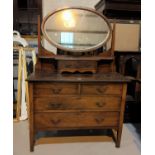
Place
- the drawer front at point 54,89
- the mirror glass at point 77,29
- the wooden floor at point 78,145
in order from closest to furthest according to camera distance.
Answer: the drawer front at point 54,89 → the wooden floor at point 78,145 → the mirror glass at point 77,29

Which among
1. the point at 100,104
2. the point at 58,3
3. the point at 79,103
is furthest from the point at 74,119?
the point at 58,3

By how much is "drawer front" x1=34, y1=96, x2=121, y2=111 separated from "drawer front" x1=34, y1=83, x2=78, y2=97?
47 mm

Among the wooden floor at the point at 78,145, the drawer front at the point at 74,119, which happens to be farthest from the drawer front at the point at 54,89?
the wooden floor at the point at 78,145

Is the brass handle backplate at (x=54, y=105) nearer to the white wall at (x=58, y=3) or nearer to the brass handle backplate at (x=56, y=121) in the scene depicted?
the brass handle backplate at (x=56, y=121)

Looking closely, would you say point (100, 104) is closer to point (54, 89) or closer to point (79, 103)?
point (79, 103)

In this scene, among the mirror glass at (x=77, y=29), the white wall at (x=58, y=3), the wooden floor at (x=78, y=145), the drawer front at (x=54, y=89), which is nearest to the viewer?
the drawer front at (x=54, y=89)

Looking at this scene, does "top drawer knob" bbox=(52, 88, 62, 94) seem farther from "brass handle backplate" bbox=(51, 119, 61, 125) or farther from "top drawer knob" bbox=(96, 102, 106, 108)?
"top drawer knob" bbox=(96, 102, 106, 108)

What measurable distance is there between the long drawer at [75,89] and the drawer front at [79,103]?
5 cm

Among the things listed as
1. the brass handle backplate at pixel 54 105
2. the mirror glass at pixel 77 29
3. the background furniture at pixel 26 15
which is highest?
the background furniture at pixel 26 15

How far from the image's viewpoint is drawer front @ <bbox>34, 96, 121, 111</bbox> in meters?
1.83

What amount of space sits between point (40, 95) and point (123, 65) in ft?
3.65

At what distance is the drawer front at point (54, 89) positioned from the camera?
1807 mm

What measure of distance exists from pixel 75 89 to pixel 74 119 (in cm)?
29

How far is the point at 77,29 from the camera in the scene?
2184mm
